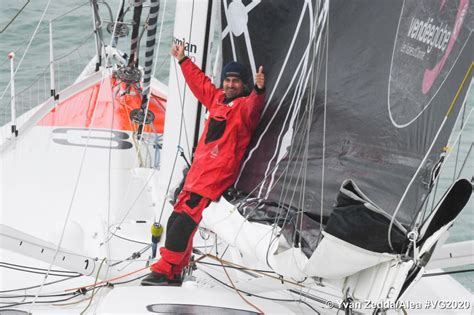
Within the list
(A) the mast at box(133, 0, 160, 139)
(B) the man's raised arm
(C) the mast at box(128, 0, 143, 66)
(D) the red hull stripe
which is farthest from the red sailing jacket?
(D) the red hull stripe

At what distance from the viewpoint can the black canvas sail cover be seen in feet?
5.35

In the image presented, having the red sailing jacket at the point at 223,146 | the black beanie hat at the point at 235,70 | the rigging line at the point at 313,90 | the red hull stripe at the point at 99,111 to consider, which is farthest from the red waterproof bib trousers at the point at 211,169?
the red hull stripe at the point at 99,111

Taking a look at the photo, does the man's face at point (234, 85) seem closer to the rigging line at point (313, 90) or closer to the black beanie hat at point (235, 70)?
the black beanie hat at point (235, 70)

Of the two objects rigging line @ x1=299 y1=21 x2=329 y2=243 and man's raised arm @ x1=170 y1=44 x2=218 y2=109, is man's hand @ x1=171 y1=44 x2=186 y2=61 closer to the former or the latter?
man's raised arm @ x1=170 y1=44 x2=218 y2=109

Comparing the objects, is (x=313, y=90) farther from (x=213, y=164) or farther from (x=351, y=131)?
(x=213, y=164)

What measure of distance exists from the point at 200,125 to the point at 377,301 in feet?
4.42

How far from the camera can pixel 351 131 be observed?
1.90 m

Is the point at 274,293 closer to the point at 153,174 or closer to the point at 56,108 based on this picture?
the point at 153,174

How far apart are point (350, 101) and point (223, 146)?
687mm

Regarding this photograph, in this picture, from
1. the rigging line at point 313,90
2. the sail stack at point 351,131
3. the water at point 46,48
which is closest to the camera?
the sail stack at point 351,131

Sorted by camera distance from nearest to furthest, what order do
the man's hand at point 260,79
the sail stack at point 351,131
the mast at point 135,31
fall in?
1. the sail stack at point 351,131
2. the man's hand at point 260,79
3. the mast at point 135,31

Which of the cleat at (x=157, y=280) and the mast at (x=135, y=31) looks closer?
the cleat at (x=157, y=280)

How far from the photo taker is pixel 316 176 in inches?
80.0

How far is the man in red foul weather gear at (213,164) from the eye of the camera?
245cm
